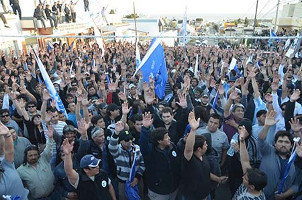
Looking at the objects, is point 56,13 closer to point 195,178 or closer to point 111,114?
point 111,114

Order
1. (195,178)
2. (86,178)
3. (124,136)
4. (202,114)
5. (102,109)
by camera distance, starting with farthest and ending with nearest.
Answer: (102,109)
(202,114)
(124,136)
(195,178)
(86,178)

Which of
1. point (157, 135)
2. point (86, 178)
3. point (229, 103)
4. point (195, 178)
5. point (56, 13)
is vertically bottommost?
point (195, 178)

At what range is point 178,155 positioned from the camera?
10.3 ft

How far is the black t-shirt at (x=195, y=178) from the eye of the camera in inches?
114

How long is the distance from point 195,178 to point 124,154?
90cm

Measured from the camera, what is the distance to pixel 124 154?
3254 mm

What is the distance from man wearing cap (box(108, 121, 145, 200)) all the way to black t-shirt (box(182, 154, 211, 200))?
1.84 feet

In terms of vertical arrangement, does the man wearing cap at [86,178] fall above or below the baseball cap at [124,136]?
below

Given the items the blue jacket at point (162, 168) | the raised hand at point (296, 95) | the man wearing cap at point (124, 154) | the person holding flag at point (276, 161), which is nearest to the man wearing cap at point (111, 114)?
the man wearing cap at point (124, 154)

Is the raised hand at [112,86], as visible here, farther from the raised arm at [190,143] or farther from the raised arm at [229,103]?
the raised arm at [190,143]

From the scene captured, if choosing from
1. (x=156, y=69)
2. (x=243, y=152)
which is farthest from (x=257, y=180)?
→ (x=156, y=69)

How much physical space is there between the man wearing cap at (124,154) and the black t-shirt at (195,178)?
56 cm

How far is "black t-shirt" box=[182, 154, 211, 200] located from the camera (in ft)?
9.53

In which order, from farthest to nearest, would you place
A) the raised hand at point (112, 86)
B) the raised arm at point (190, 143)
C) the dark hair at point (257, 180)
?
the raised hand at point (112, 86) → the raised arm at point (190, 143) → the dark hair at point (257, 180)
